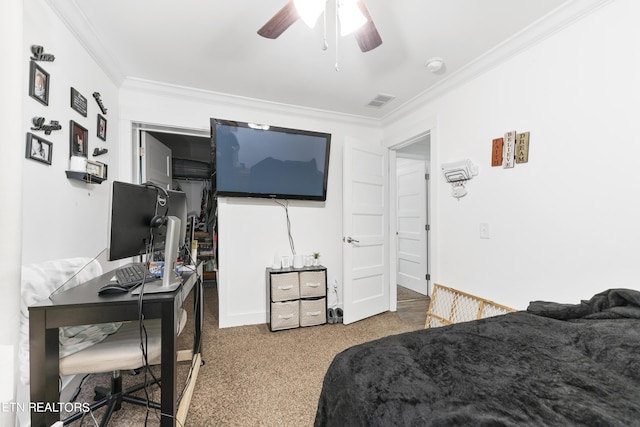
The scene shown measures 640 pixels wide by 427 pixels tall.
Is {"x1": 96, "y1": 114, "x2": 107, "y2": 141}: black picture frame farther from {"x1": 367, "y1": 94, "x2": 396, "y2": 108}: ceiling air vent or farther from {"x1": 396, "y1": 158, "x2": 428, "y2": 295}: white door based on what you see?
{"x1": 396, "y1": 158, "x2": 428, "y2": 295}: white door

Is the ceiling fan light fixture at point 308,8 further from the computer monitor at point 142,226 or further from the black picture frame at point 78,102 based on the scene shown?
the black picture frame at point 78,102

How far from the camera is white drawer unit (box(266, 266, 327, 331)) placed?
106 inches

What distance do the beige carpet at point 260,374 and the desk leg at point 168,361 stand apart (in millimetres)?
366

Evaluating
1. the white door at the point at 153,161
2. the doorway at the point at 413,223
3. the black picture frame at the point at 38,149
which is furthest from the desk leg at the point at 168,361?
the doorway at the point at 413,223

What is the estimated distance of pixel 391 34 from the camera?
185 centimetres

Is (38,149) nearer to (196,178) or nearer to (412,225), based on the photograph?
(196,178)

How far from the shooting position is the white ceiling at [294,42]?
162 cm

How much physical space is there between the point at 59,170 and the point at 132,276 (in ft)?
2.82

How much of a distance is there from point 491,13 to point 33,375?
3.05 meters

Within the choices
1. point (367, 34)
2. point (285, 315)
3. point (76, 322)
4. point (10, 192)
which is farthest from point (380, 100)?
point (76, 322)

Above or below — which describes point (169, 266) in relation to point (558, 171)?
below

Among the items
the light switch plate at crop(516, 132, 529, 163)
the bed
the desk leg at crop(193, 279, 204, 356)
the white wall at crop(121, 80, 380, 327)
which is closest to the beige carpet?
the desk leg at crop(193, 279, 204, 356)

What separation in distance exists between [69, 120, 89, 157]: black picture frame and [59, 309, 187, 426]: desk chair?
1.19 meters

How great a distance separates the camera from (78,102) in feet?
5.77
